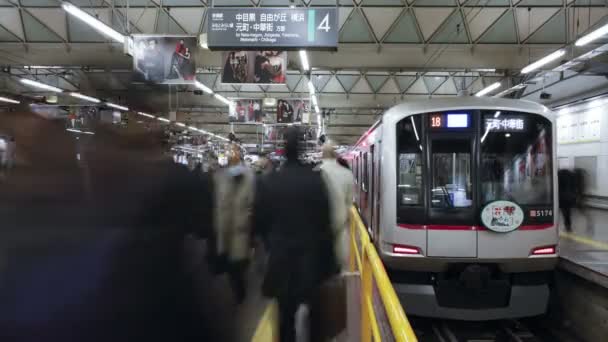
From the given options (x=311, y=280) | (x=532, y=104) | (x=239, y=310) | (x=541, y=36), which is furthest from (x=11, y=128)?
(x=541, y=36)

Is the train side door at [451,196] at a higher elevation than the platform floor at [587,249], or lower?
higher

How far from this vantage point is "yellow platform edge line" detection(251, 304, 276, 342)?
3.77 meters

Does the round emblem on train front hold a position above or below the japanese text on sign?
below

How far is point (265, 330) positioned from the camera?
3.94m

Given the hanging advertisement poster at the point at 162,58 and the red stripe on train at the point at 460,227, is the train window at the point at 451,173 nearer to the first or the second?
the red stripe on train at the point at 460,227

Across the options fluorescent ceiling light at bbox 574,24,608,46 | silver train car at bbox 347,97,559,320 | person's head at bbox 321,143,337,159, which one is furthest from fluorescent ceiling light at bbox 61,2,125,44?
fluorescent ceiling light at bbox 574,24,608,46

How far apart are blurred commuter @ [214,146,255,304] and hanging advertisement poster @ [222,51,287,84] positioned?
6.04 m

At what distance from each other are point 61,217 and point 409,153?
3.78 m

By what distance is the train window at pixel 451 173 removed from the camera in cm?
491

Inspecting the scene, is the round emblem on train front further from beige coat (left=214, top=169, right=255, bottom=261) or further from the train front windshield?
beige coat (left=214, top=169, right=255, bottom=261)

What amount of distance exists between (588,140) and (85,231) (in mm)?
12284

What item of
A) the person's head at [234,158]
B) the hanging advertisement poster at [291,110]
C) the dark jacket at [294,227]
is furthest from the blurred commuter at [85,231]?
the hanging advertisement poster at [291,110]

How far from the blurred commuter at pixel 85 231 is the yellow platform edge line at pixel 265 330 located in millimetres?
288

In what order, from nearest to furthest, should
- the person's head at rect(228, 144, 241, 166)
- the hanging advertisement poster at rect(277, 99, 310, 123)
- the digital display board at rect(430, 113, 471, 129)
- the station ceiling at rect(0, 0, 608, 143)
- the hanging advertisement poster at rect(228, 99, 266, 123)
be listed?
the digital display board at rect(430, 113, 471, 129) → the person's head at rect(228, 144, 241, 166) → the station ceiling at rect(0, 0, 608, 143) → the hanging advertisement poster at rect(277, 99, 310, 123) → the hanging advertisement poster at rect(228, 99, 266, 123)
